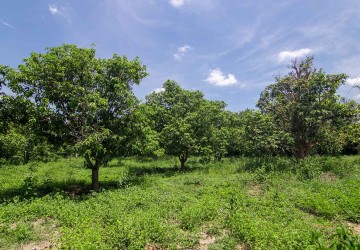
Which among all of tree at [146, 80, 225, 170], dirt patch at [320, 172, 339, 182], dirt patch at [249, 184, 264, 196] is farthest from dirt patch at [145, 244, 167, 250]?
tree at [146, 80, 225, 170]

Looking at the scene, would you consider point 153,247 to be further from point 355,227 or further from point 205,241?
point 355,227

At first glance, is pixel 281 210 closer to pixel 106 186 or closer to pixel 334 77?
pixel 106 186

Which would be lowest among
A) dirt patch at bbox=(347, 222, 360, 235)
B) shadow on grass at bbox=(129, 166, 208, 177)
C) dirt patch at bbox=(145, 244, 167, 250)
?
dirt patch at bbox=(347, 222, 360, 235)

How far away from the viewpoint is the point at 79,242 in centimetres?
604

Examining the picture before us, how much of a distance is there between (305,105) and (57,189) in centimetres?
1605

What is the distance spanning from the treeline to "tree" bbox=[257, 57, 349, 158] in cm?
6

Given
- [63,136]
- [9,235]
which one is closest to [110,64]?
[63,136]

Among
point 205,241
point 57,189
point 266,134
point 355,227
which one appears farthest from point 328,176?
point 57,189

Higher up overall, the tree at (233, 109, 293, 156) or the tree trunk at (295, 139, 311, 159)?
the tree at (233, 109, 293, 156)

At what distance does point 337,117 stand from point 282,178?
6.74m

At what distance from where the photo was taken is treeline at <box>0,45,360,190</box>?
1078cm

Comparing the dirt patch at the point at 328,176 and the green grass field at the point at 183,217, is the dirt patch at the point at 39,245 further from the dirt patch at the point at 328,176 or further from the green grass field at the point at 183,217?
the dirt patch at the point at 328,176

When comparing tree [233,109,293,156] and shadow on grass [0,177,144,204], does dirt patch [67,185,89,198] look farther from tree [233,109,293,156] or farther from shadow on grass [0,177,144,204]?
tree [233,109,293,156]

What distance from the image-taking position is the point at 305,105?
17.5 meters
